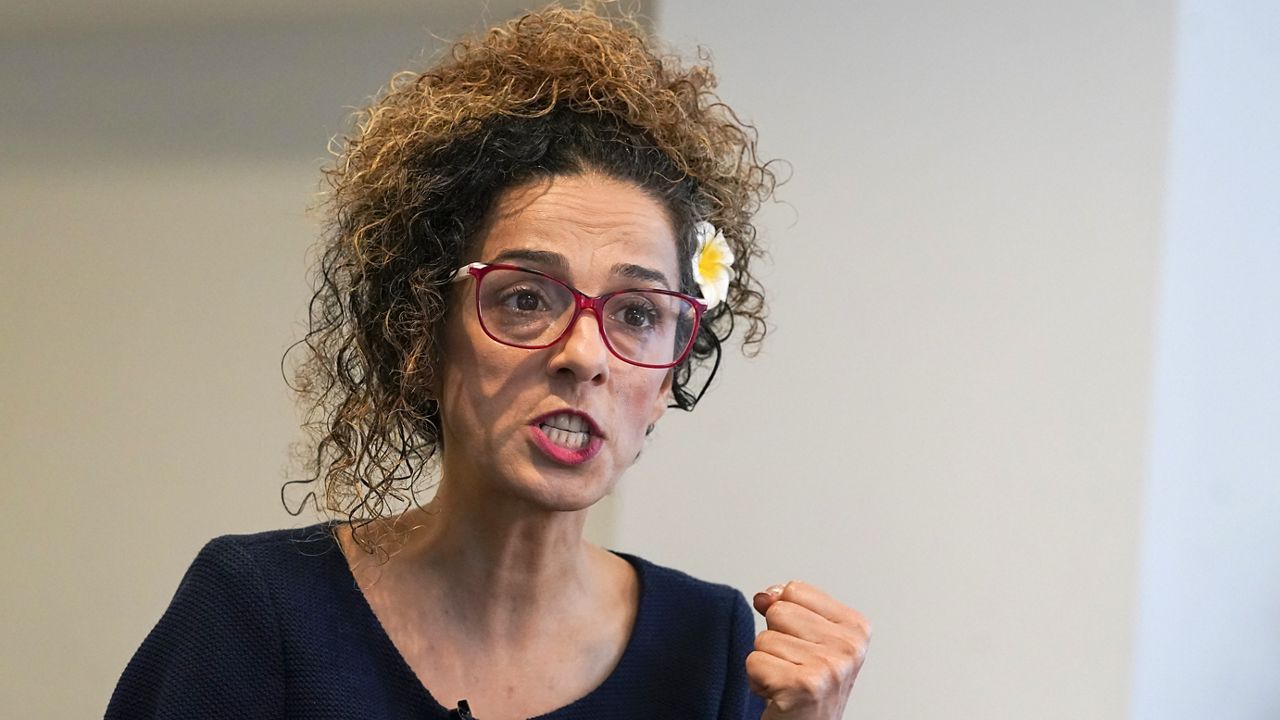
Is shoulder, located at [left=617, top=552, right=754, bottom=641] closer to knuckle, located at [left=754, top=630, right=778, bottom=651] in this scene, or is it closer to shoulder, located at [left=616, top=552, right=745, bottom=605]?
shoulder, located at [left=616, top=552, right=745, bottom=605]

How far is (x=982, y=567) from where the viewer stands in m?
2.31

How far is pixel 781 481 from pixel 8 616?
6.39ft

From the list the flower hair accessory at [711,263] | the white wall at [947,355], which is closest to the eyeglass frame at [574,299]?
the flower hair accessory at [711,263]

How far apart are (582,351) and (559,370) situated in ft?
0.12

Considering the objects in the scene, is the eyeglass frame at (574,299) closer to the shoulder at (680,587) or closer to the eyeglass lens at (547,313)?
the eyeglass lens at (547,313)

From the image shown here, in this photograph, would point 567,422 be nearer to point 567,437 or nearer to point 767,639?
point 567,437

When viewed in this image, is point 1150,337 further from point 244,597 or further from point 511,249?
point 244,597

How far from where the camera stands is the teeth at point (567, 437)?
1.34m

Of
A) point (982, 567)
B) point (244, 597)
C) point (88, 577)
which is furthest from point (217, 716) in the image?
point (88, 577)

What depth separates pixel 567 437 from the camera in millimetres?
1348

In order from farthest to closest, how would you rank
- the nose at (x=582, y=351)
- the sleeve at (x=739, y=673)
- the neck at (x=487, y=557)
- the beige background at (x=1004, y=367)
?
the beige background at (x=1004, y=367)
the sleeve at (x=739, y=673)
the neck at (x=487, y=557)
the nose at (x=582, y=351)

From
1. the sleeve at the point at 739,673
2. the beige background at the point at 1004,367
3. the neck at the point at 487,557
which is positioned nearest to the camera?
the neck at the point at 487,557

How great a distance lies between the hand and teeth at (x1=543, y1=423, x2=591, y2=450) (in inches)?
9.3

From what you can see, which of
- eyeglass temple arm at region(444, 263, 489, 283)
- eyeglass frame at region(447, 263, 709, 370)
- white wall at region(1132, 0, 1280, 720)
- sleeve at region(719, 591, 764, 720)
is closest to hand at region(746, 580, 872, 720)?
sleeve at region(719, 591, 764, 720)
